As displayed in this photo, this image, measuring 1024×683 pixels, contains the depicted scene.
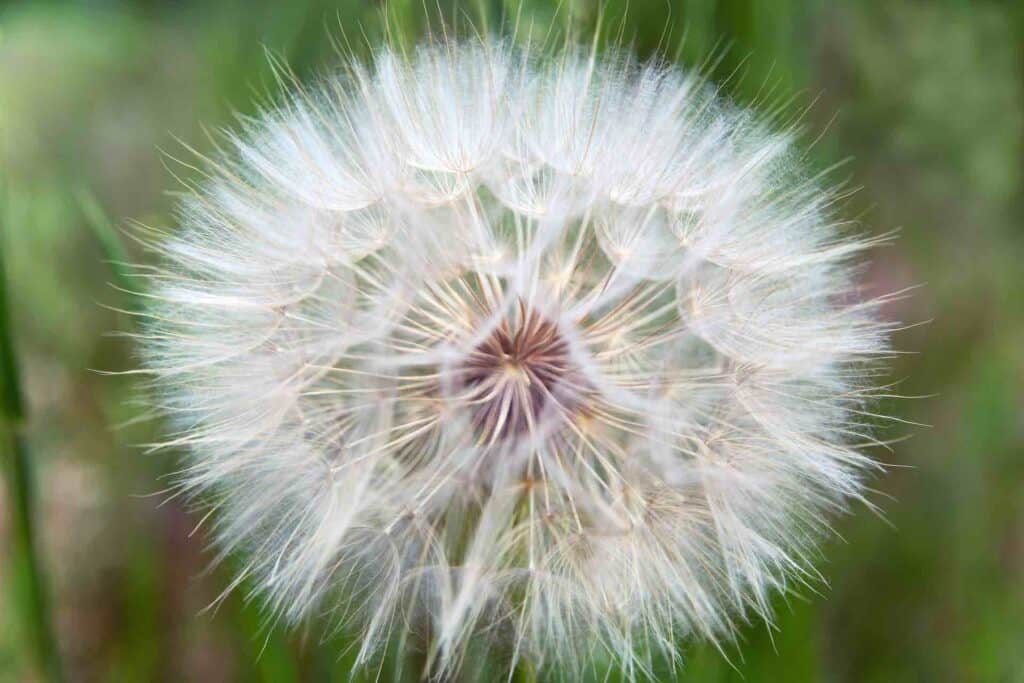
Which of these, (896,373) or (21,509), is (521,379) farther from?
(896,373)

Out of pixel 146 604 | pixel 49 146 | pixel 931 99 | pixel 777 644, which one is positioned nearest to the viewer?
pixel 777 644

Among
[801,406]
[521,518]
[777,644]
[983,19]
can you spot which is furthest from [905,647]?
[983,19]

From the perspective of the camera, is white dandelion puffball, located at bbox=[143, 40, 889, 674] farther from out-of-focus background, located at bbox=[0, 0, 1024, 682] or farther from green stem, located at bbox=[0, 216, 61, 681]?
out-of-focus background, located at bbox=[0, 0, 1024, 682]

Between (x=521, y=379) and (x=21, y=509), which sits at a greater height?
(x=521, y=379)

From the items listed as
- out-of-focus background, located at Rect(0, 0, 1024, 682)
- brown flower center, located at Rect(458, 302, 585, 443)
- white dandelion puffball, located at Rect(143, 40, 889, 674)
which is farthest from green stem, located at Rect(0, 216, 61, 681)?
brown flower center, located at Rect(458, 302, 585, 443)

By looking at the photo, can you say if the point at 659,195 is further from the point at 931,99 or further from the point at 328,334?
the point at 931,99

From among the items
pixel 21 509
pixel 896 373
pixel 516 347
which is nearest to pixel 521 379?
pixel 516 347
